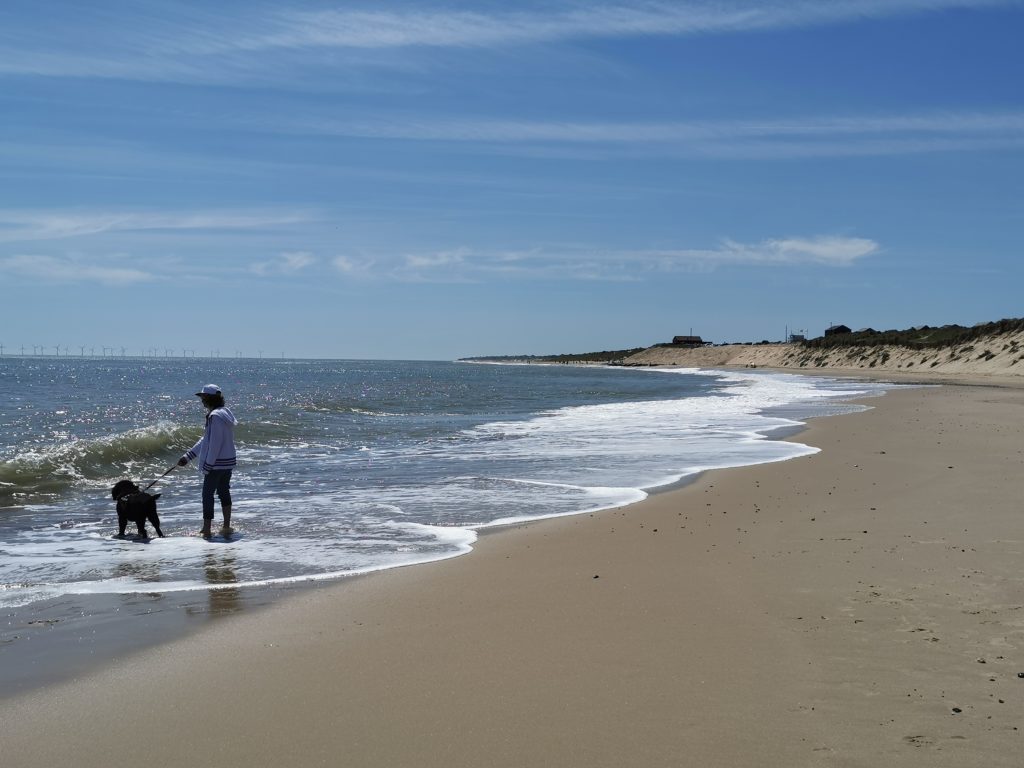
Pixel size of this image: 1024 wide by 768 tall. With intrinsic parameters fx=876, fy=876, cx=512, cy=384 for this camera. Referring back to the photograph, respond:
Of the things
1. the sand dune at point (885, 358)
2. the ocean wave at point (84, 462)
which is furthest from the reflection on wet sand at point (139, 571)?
the sand dune at point (885, 358)

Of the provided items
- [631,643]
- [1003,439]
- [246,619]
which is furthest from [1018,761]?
[1003,439]

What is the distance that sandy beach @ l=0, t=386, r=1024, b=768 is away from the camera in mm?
3824

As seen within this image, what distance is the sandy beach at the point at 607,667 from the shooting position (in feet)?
12.5

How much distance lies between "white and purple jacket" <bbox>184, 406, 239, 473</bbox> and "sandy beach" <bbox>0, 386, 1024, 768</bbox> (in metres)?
3.63

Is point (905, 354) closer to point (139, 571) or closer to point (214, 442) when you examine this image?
point (214, 442)

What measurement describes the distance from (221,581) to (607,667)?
3.77 m

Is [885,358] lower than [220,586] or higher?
higher

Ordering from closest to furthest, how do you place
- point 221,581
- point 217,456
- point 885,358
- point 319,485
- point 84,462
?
point 221,581 < point 217,456 < point 319,485 < point 84,462 < point 885,358

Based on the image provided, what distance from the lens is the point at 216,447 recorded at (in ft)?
33.5

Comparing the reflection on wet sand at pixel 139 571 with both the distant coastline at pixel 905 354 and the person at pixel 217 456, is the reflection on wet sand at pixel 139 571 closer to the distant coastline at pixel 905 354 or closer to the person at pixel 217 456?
the person at pixel 217 456

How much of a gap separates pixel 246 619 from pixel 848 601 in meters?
4.06

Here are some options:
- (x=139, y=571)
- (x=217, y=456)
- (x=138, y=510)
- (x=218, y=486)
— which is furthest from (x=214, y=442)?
(x=139, y=571)

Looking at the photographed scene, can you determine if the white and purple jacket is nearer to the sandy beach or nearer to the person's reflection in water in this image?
the person's reflection in water

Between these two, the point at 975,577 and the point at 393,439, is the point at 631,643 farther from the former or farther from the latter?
the point at 393,439
